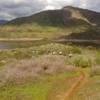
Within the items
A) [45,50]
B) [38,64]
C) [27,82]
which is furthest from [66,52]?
[27,82]

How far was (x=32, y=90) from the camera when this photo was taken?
887 inches

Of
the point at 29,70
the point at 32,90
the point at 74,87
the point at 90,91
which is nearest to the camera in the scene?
the point at 90,91

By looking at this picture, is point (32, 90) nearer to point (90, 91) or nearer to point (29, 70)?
point (90, 91)

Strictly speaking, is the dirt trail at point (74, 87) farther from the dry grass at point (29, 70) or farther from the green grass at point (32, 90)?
the dry grass at point (29, 70)

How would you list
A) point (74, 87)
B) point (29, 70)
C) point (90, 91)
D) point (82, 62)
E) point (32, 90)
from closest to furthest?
point (90, 91)
point (32, 90)
point (74, 87)
point (29, 70)
point (82, 62)

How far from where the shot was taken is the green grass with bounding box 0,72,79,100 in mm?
20562

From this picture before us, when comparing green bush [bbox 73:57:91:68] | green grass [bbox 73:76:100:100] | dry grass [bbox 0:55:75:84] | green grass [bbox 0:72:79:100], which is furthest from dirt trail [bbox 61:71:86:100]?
green bush [bbox 73:57:91:68]

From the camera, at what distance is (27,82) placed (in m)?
25.3

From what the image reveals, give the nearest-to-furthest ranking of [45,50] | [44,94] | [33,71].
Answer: [44,94] → [33,71] → [45,50]

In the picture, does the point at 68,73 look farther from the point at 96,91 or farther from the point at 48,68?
the point at 96,91

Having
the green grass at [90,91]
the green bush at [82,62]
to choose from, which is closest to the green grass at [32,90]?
the green grass at [90,91]

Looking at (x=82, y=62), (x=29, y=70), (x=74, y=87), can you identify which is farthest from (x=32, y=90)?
(x=82, y=62)

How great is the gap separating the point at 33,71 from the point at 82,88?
6712mm

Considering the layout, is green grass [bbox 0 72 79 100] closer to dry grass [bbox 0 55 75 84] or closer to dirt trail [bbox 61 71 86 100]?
dry grass [bbox 0 55 75 84]
